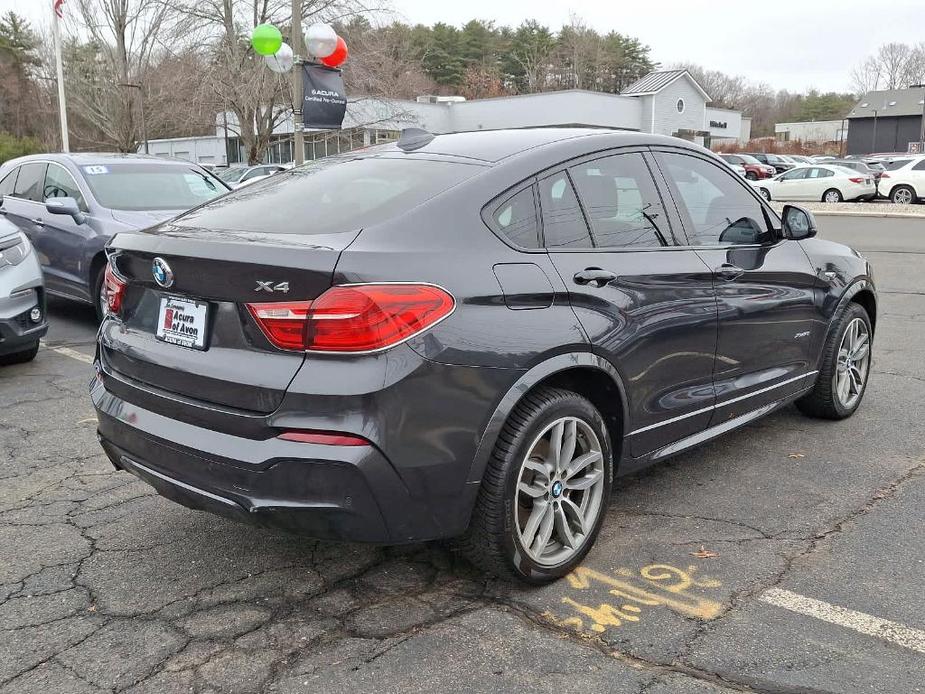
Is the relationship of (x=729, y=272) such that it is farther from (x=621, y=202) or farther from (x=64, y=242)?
(x=64, y=242)

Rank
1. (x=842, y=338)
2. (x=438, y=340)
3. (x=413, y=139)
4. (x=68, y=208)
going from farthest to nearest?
(x=68, y=208) < (x=842, y=338) < (x=413, y=139) < (x=438, y=340)

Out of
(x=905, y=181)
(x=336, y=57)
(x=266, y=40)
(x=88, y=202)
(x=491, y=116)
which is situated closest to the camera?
(x=88, y=202)

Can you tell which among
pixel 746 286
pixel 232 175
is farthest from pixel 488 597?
pixel 232 175

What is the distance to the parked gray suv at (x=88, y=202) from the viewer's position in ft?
24.3

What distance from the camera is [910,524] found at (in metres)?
3.63

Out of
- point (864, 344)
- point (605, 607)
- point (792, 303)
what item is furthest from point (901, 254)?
point (605, 607)

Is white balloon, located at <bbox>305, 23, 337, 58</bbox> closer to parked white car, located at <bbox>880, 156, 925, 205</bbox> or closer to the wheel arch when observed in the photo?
the wheel arch

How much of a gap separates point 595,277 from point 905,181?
2811 cm

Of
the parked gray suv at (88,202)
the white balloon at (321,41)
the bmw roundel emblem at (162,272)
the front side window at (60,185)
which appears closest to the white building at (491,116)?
the white balloon at (321,41)

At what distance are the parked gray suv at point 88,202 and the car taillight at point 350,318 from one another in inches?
199

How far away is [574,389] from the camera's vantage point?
319 centimetres

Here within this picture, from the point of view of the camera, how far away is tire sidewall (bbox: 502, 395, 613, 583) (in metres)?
2.86

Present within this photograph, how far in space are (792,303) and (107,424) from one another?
3.29 m

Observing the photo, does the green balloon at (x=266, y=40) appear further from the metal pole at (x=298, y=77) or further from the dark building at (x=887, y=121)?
the dark building at (x=887, y=121)
